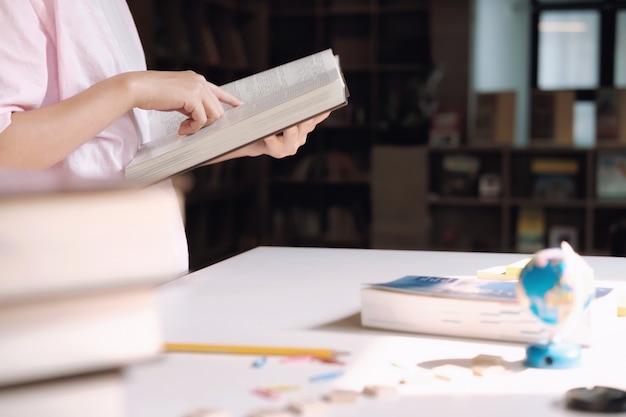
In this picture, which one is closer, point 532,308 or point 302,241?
point 532,308

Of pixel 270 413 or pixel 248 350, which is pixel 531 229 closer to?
pixel 248 350

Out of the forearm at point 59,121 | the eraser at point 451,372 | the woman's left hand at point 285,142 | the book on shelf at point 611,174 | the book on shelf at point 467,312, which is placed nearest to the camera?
the eraser at point 451,372

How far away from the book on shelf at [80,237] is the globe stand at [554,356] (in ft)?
1.52

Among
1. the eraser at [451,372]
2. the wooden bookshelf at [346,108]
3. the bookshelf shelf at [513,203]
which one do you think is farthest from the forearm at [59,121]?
the wooden bookshelf at [346,108]

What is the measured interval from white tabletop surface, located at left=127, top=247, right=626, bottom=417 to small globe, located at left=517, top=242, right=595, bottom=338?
5 cm

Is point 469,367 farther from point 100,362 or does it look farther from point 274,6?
point 274,6

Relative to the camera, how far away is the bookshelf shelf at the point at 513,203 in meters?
4.96

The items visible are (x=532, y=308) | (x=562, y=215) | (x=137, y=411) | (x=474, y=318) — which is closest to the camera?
(x=137, y=411)

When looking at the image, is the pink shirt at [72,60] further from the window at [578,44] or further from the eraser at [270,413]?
the window at [578,44]

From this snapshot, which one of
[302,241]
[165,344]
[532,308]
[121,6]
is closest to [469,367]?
[532,308]

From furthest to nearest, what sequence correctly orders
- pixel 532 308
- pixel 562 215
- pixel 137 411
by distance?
pixel 562 215
pixel 532 308
pixel 137 411

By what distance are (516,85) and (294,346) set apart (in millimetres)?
5440

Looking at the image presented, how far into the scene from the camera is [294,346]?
2.79 feet

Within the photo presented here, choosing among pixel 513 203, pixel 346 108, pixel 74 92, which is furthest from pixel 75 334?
pixel 346 108
